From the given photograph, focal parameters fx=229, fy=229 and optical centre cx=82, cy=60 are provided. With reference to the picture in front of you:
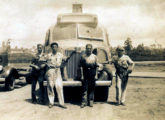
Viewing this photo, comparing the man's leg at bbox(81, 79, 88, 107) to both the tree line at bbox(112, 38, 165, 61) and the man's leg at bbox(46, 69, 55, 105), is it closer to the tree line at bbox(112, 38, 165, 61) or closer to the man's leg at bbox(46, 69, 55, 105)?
the man's leg at bbox(46, 69, 55, 105)

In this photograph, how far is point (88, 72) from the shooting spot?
6.35 meters

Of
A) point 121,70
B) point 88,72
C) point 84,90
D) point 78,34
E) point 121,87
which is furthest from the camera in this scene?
point 78,34

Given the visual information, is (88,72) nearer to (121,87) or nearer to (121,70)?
(121,70)

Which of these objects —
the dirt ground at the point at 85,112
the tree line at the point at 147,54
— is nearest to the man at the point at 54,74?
the dirt ground at the point at 85,112

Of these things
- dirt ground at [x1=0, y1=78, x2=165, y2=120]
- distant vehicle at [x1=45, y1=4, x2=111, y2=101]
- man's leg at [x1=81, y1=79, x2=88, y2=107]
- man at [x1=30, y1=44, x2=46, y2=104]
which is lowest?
dirt ground at [x1=0, y1=78, x2=165, y2=120]

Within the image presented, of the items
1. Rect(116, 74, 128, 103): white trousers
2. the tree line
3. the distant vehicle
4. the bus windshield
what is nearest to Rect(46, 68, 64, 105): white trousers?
the distant vehicle

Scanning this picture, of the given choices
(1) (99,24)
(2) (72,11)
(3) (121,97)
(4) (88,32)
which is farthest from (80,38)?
(3) (121,97)

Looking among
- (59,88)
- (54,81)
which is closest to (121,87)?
(59,88)

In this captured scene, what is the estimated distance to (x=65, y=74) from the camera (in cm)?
693

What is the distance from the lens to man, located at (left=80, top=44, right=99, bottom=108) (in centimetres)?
633

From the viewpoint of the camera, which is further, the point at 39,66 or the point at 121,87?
the point at 121,87

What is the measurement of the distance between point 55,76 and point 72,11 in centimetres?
413

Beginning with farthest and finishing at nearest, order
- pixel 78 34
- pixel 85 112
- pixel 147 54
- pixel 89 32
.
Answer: pixel 147 54 → pixel 89 32 → pixel 78 34 → pixel 85 112

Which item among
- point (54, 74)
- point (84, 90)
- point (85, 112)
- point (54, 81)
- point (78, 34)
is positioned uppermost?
point (78, 34)
